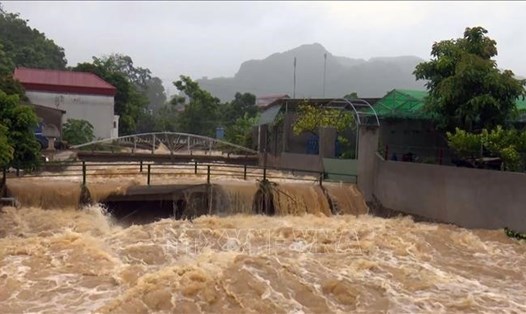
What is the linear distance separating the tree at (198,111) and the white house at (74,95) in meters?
9.25

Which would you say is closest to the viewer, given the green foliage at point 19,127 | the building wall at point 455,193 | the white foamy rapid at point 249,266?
the white foamy rapid at point 249,266

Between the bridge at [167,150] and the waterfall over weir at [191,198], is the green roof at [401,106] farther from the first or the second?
the bridge at [167,150]

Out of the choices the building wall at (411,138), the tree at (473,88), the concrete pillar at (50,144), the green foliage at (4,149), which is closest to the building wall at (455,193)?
the tree at (473,88)

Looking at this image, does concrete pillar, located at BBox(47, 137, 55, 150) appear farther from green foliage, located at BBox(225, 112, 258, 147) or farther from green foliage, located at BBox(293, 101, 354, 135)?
green foliage, located at BBox(293, 101, 354, 135)

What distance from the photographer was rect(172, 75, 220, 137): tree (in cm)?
4106

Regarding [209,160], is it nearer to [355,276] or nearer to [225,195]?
[225,195]

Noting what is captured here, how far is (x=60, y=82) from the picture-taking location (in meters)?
31.6

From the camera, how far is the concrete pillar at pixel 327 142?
1930cm

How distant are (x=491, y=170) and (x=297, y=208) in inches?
203

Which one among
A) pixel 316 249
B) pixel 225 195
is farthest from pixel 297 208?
pixel 316 249

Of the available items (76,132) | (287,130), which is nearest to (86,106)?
(76,132)

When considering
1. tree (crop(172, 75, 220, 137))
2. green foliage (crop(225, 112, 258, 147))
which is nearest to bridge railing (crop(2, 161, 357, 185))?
green foliage (crop(225, 112, 258, 147))

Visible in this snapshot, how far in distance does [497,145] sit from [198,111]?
30.6m

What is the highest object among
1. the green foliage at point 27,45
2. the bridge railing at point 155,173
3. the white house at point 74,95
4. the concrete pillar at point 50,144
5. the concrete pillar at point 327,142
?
the green foliage at point 27,45
